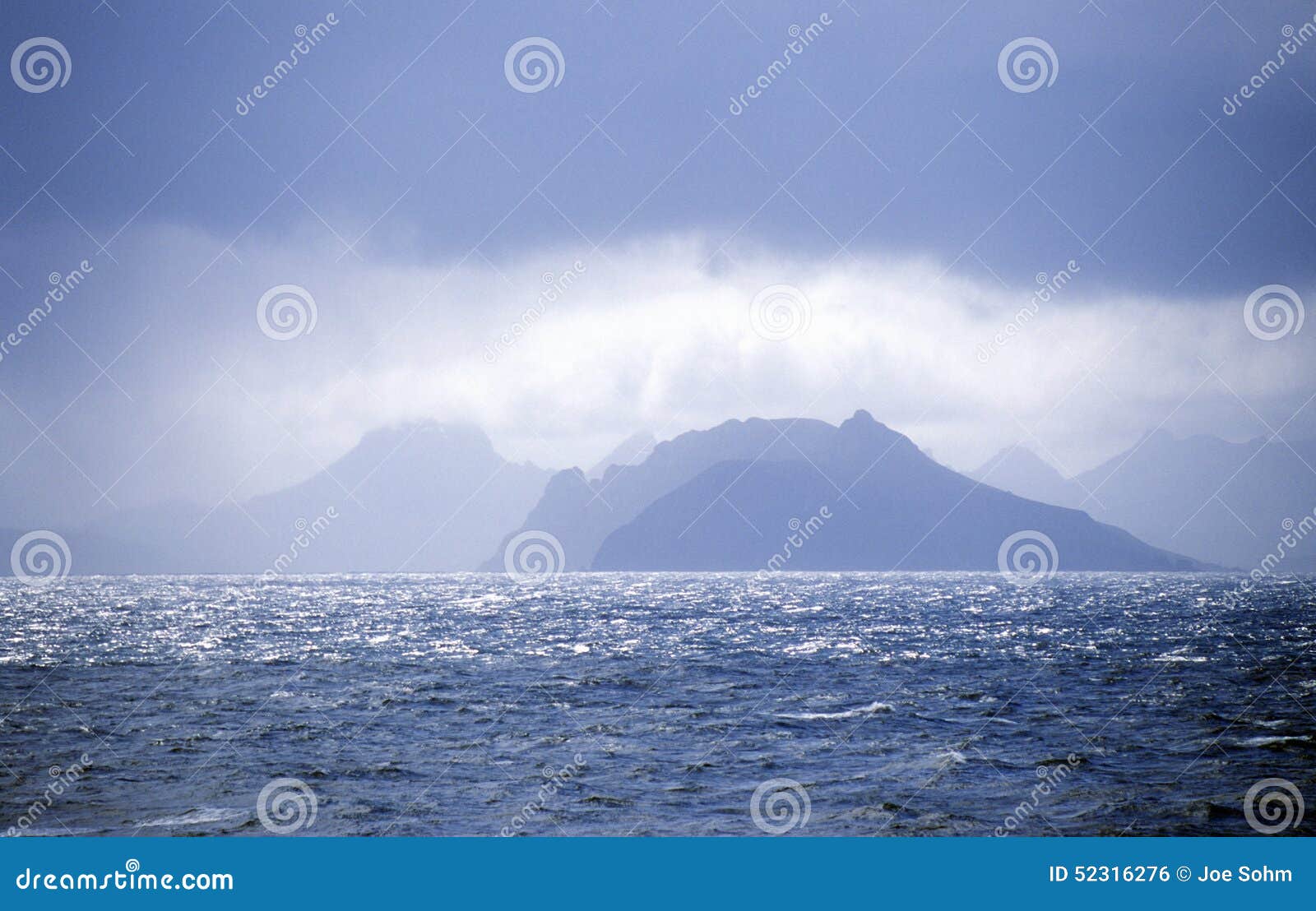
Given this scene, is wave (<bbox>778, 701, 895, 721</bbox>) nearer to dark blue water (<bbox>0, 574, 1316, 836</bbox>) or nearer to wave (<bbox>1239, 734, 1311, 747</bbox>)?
dark blue water (<bbox>0, 574, 1316, 836</bbox>)

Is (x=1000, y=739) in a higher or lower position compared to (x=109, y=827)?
lower

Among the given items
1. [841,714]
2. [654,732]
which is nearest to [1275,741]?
[841,714]

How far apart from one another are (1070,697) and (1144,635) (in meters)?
37.6

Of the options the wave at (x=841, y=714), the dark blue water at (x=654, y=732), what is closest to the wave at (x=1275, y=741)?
the dark blue water at (x=654, y=732)

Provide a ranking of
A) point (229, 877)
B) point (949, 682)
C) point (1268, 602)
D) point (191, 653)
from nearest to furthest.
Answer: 1. point (229, 877)
2. point (949, 682)
3. point (191, 653)
4. point (1268, 602)

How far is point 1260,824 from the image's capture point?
20.1m

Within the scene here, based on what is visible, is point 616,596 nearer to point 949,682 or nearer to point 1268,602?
point 1268,602

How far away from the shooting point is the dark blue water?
20984 millimetres

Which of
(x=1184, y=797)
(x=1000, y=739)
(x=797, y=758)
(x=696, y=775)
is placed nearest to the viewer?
(x=1184, y=797)

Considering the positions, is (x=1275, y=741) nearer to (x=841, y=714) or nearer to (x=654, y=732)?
(x=841, y=714)

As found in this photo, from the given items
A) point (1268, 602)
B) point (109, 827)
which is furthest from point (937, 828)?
point (1268, 602)

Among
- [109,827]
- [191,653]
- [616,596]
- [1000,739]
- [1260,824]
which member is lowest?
[1260,824]

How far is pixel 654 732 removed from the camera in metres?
30.4

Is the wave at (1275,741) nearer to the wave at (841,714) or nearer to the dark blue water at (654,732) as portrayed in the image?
the dark blue water at (654,732)
